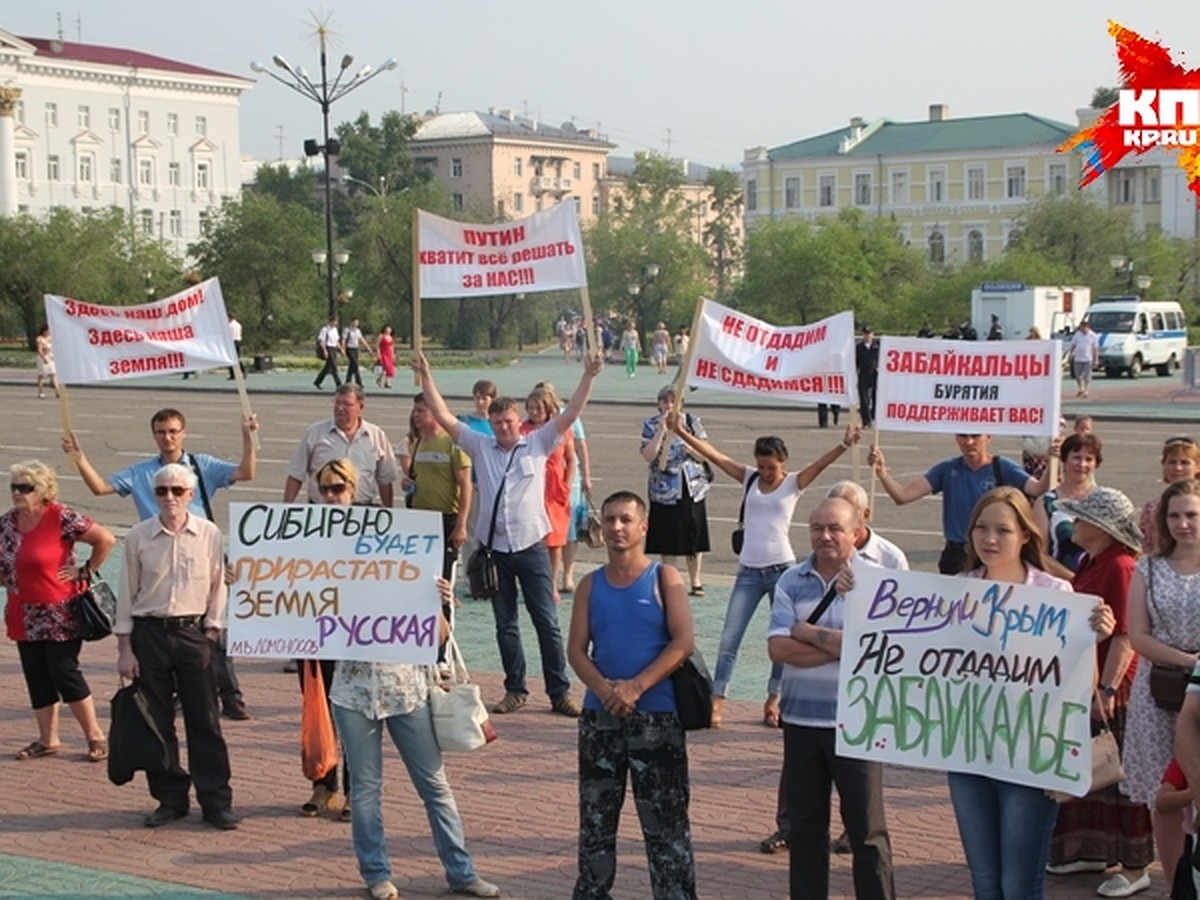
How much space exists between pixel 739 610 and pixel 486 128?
131271mm

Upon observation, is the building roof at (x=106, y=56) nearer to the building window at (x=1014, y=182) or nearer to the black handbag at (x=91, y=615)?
the building window at (x=1014, y=182)

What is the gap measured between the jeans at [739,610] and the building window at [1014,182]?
105 metres

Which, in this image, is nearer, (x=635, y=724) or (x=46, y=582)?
(x=635, y=724)

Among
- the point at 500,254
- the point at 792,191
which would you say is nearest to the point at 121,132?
the point at 792,191

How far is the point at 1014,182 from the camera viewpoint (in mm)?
111000

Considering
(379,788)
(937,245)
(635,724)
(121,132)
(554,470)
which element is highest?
(121,132)

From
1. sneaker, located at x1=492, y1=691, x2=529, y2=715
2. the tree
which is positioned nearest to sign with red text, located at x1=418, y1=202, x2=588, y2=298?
sneaker, located at x1=492, y1=691, x2=529, y2=715

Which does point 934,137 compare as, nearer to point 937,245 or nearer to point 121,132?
point 937,245

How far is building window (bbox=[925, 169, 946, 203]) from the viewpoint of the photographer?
114 metres

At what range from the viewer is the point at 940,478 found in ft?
30.7

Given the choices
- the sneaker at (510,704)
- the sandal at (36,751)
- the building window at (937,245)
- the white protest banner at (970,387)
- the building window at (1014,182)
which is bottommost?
the sandal at (36,751)

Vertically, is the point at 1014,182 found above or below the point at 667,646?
above

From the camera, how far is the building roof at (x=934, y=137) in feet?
363

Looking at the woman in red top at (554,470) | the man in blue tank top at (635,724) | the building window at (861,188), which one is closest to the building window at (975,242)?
the building window at (861,188)
